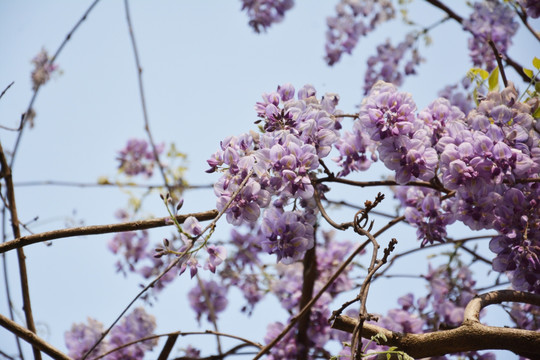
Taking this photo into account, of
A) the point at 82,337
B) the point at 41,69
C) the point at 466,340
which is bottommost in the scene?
the point at 466,340

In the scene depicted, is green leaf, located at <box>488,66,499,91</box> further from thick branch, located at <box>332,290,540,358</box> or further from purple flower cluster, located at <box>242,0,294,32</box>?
purple flower cluster, located at <box>242,0,294,32</box>

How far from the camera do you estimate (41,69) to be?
2.89 metres

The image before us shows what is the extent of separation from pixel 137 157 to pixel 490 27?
2548 mm

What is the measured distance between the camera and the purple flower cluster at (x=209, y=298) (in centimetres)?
275

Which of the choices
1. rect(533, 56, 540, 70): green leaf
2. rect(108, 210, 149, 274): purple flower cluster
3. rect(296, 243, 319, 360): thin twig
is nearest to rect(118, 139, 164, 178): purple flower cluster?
rect(108, 210, 149, 274): purple flower cluster

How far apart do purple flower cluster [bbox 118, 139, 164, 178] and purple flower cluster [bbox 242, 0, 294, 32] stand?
4.33 ft

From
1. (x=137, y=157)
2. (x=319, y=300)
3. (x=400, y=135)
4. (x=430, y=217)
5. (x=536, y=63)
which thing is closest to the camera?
(x=400, y=135)

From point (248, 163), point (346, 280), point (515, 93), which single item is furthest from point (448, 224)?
point (346, 280)

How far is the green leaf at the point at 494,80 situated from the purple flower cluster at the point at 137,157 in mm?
2853

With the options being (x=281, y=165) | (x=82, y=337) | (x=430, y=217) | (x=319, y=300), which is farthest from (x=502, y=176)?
(x=82, y=337)

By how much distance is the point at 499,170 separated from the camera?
50.8 inches

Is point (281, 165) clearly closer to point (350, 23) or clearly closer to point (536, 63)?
point (536, 63)

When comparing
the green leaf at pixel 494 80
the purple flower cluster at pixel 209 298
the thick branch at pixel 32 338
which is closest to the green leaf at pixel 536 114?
the green leaf at pixel 494 80

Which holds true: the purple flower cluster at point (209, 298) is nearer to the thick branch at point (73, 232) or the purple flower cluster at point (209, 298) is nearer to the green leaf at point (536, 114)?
the thick branch at point (73, 232)
